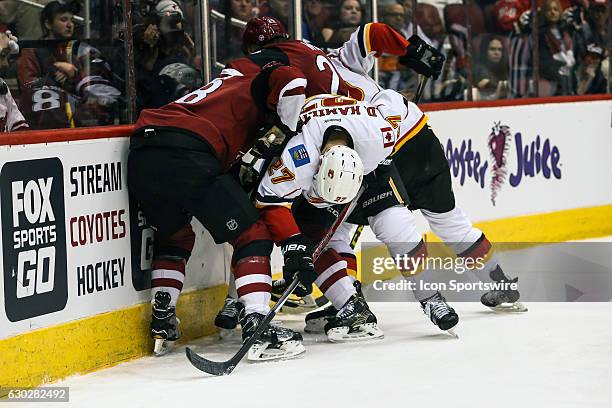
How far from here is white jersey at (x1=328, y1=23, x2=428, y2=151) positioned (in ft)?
18.6

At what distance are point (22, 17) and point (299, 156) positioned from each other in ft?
3.78

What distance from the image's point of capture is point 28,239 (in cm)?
436

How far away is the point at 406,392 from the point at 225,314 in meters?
1.27

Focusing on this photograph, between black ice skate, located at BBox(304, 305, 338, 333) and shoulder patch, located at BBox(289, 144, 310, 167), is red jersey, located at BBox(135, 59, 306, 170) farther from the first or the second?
black ice skate, located at BBox(304, 305, 338, 333)

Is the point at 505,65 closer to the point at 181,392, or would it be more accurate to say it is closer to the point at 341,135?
the point at 341,135

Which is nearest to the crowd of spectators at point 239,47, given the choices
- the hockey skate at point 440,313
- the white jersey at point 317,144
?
the white jersey at point 317,144

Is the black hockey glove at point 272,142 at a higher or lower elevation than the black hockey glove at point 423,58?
lower

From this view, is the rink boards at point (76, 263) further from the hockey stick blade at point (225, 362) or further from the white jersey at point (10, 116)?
the hockey stick blade at point (225, 362)

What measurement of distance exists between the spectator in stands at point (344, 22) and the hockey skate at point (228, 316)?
195cm

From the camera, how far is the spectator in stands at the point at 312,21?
21.8 feet

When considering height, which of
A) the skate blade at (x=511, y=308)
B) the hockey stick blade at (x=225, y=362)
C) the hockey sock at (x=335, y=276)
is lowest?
the skate blade at (x=511, y=308)

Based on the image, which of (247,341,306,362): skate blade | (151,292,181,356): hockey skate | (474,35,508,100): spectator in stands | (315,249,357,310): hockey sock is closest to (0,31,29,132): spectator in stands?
(151,292,181,356): hockey skate

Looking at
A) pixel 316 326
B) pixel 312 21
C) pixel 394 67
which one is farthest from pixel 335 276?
pixel 394 67

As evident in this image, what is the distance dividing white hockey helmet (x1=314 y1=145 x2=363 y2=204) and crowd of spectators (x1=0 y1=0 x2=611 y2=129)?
3.13 feet
